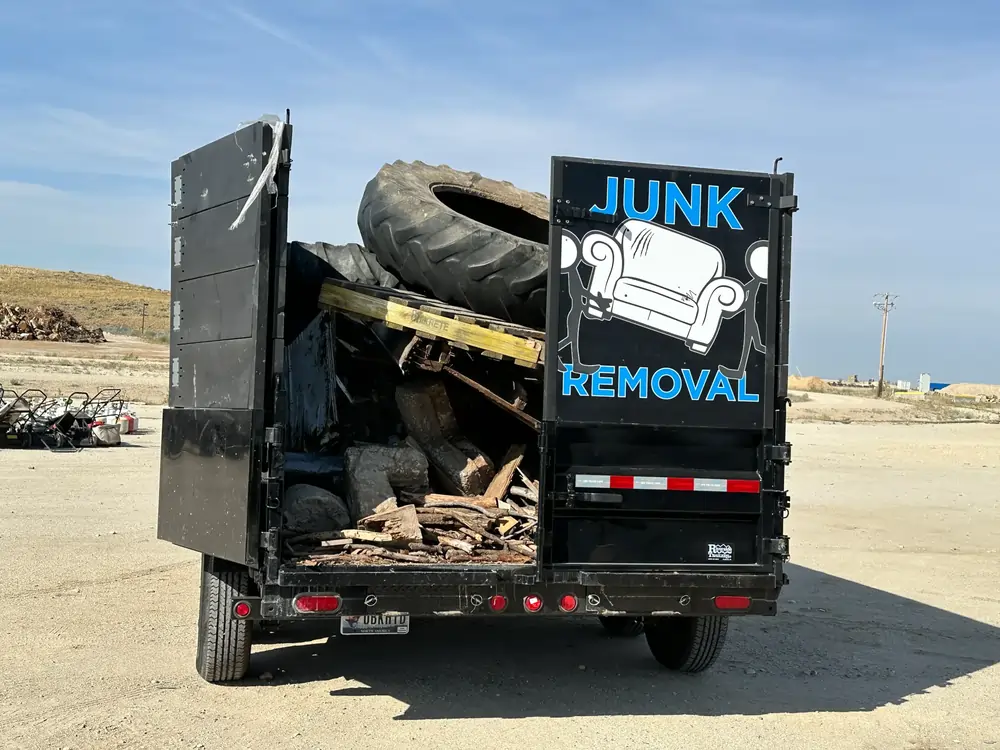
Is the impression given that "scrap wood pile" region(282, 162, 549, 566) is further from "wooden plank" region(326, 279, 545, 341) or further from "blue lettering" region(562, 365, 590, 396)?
"blue lettering" region(562, 365, 590, 396)

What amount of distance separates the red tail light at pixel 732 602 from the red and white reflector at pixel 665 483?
555mm

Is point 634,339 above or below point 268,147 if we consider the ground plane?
below

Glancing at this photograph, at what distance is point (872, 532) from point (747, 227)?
887 centimetres

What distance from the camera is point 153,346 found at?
57.2m

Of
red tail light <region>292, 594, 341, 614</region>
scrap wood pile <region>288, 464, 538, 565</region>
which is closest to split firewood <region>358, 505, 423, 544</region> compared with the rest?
scrap wood pile <region>288, 464, 538, 565</region>

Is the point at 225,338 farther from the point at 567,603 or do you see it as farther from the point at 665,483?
the point at 665,483

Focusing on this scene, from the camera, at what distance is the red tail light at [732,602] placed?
5.74 metres

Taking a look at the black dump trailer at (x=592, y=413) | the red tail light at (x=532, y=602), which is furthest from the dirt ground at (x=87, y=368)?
the red tail light at (x=532, y=602)

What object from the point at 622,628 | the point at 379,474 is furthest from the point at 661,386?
the point at 622,628

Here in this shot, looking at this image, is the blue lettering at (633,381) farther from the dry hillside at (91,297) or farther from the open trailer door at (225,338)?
the dry hillside at (91,297)

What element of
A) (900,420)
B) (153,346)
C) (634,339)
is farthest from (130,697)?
(153,346)

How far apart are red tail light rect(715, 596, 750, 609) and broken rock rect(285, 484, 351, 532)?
216 cm

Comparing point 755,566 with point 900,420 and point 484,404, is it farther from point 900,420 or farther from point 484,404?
point 900,420

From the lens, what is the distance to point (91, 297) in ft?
316
